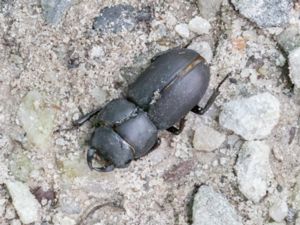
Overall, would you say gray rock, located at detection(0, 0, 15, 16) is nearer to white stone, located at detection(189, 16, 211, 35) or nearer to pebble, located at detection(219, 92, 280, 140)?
white stone, located at detection(189, 16, 211, 35)

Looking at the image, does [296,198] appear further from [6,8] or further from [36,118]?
[6,8]

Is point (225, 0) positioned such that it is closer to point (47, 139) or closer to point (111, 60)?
point (111, 60)

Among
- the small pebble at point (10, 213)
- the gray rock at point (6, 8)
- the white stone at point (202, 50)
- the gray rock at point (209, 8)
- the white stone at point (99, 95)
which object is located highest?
the gray rock at point (209, 8)

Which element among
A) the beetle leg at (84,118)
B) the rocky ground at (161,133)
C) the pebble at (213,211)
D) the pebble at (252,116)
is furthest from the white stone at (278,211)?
the beetle leg at (84,118)

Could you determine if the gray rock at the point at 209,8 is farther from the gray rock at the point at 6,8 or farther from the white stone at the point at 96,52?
the gray rock at the point at 6,8

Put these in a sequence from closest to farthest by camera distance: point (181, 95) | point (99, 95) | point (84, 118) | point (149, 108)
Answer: point (181, 95), point (149, 108), point (84, 118), point (99, 95)

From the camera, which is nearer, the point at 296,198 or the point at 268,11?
the point at 296,198

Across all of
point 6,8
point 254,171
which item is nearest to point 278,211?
point 254,171
